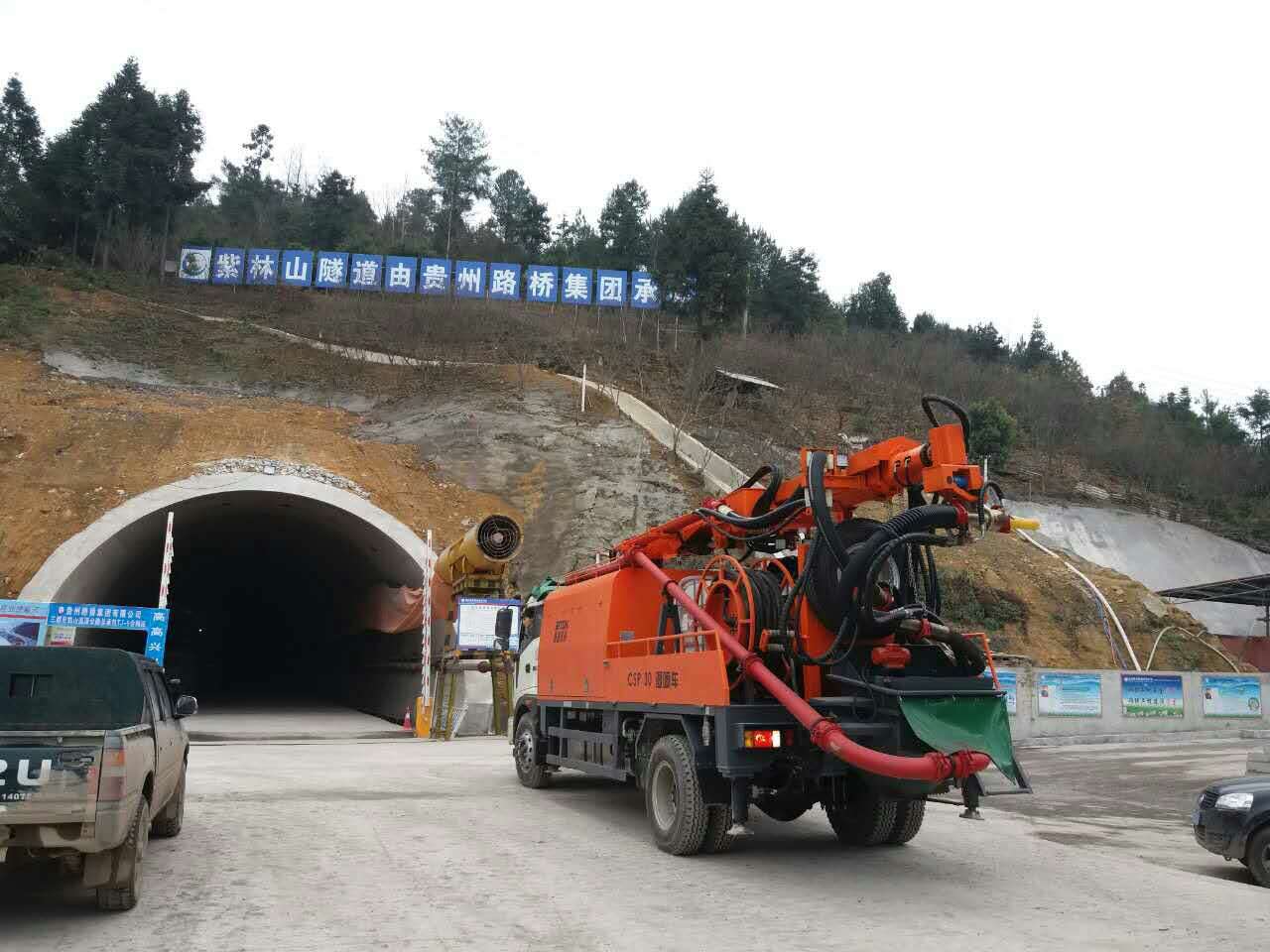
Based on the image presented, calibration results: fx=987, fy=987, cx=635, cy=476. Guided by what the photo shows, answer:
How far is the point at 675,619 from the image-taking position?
395 inches

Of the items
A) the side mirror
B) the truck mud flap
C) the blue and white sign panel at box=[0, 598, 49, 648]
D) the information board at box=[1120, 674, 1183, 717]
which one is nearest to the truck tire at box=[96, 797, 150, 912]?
the side mirror

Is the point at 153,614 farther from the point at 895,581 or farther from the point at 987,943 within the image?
the point at 987,943

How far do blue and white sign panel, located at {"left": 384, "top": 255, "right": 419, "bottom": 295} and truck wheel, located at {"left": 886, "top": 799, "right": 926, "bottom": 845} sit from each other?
1959 inches

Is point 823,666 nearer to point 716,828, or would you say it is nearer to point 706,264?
point 716,828

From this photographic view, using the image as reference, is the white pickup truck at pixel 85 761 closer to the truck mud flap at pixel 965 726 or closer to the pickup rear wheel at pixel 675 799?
the pickup rear wheel at pixel 675 799

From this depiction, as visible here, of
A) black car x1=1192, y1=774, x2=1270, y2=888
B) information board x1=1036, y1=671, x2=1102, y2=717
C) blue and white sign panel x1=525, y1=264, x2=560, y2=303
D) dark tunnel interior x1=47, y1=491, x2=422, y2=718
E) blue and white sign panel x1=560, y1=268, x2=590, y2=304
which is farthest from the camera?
blue and white sign panel x1=525, y1=264, x2=560, y2=303

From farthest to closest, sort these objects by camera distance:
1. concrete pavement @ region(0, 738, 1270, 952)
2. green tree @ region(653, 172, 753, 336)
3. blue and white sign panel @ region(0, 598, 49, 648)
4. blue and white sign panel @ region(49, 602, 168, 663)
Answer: green tree @ region(653, 172, 753, 336) → blue and white sign panel @ region(49, 602, 168, 663) → blue and white sign panel @ region(0, 598, 49, 648) → concrete pavement @ region(0, 738, 1270, 952)

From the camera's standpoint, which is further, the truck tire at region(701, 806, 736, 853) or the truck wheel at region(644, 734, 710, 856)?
the truck tire at region(701, 806, 736, 853)

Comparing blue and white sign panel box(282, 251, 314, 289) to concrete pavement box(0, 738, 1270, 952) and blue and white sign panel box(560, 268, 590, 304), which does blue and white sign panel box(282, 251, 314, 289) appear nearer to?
blue and white sign panel box(560, 268, 590, 304)

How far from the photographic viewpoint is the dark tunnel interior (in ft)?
90.4

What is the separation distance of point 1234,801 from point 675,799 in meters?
5.27

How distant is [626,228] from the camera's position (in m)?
69.0

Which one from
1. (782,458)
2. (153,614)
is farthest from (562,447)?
(153,614)

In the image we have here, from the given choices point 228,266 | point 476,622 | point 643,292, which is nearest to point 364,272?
point 228,266
